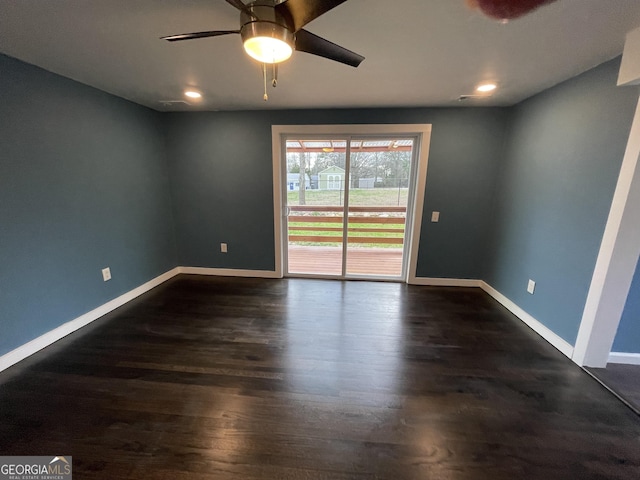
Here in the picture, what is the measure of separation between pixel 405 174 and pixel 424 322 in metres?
1.87

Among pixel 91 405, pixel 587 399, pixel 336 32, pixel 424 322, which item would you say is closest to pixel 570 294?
pixel 587 399

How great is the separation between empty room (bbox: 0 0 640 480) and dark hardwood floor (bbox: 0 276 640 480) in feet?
0.05

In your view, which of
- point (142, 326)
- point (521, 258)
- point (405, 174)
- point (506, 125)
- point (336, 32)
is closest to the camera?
point (336, 32)

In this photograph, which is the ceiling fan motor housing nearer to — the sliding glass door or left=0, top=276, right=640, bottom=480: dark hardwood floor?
left=0, top=276, right=640, bottom=480: dark hardwood floor

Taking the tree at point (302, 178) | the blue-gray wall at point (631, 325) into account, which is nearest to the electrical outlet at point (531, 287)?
the blue-gray wall at point (631, 325)

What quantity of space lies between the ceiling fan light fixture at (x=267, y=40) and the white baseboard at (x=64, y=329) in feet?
9.02

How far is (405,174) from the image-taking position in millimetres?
3297

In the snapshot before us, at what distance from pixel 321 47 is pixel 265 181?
2.17 meters

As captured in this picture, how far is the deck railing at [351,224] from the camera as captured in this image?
345cm

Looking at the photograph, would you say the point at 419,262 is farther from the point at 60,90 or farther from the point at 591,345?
the point at 60,90

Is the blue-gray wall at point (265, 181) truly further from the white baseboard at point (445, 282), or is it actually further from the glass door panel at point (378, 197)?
the glass door panel at point (378, 197)

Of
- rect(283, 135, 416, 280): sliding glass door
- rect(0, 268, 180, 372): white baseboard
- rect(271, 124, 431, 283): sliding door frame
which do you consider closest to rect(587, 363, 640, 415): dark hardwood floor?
rect(271, 124, 431, 283): sliding door frame

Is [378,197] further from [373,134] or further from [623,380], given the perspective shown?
[623,380]

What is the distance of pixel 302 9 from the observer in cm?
106
